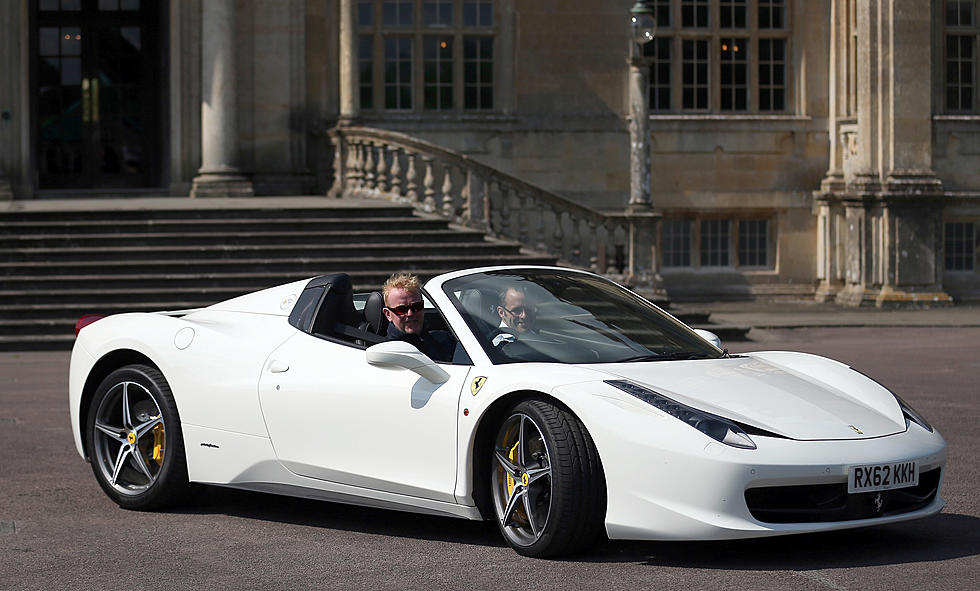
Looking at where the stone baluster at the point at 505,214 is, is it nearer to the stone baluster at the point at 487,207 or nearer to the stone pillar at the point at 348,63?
the stone baluster at the point at 487,207

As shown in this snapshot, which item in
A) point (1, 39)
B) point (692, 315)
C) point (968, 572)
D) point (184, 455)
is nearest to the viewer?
point (968, 572)

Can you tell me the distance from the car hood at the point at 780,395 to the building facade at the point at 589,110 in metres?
18.2

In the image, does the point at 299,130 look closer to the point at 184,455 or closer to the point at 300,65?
the point at 300,65

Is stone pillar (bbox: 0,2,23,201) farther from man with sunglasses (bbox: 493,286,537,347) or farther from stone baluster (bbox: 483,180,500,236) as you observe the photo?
man with sunglasses (bbox: 493,286,537,347)

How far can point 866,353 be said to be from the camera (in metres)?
16.6

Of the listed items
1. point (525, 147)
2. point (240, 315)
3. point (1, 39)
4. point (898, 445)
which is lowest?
point (898, 445)

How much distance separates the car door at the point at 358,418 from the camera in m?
6.70

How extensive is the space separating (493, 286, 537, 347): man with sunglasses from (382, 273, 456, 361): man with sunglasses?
1.24 feet

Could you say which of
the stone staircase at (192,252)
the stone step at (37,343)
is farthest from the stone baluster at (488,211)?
the stone step at (37,343)

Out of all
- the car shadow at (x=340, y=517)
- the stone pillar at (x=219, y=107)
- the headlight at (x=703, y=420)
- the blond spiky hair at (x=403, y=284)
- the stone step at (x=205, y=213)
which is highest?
the stone pillar at (x=219, y=107)

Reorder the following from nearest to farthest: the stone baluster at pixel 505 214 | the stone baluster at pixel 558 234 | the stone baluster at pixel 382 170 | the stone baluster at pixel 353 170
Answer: the stone baluster at pixel 558 234, the stone baluster at pixel 505 214, the stone baluster at pixel 382 170, the stone baluster at pixel 353 170

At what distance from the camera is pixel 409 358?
6758 millimetres

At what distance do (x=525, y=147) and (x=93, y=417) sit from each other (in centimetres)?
1827

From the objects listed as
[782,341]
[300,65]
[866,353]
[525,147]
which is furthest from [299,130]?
[866,353]
